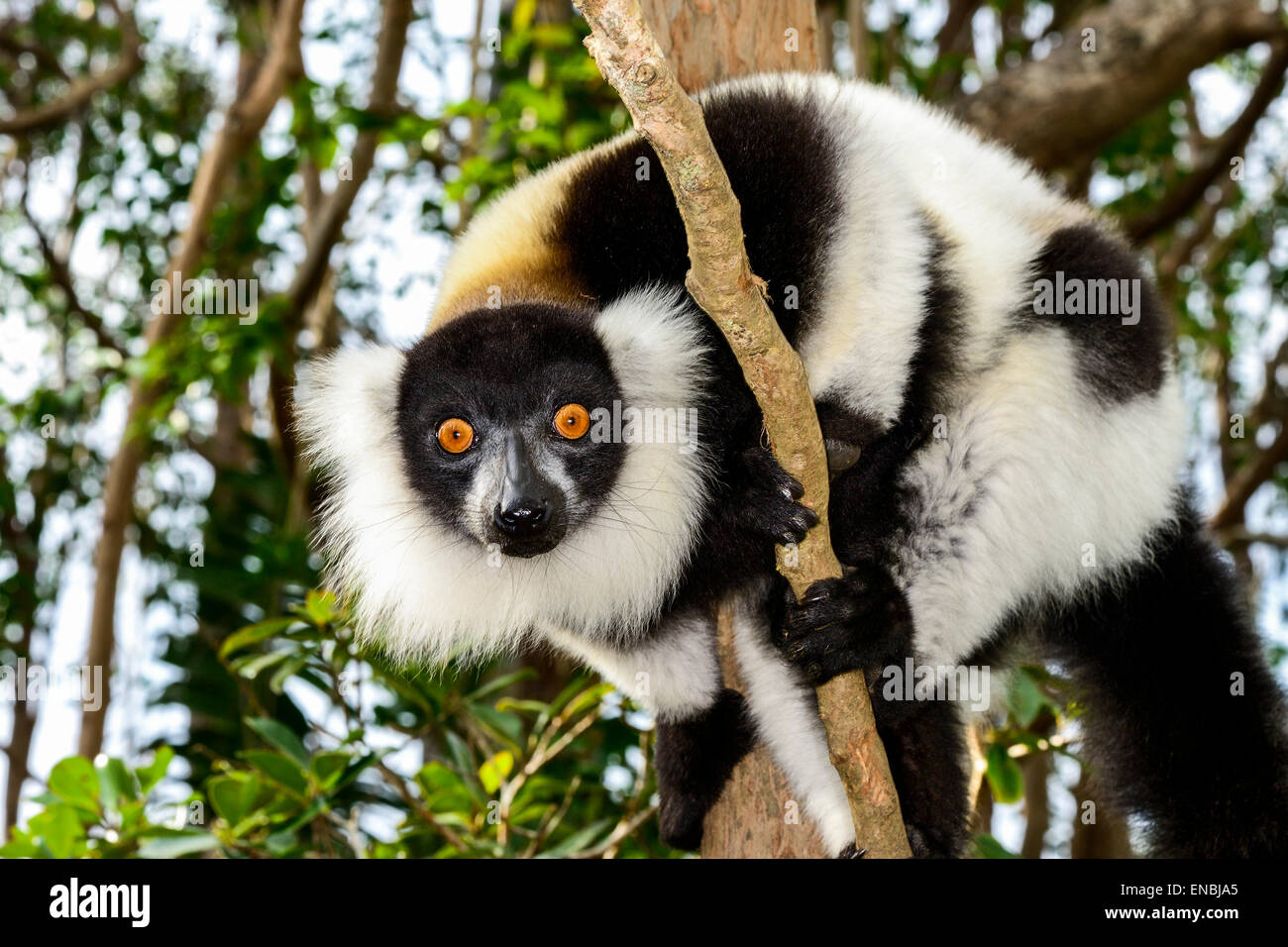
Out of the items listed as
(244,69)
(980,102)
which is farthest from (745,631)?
(244,69)

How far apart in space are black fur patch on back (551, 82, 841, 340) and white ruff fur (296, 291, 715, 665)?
0.14 meters

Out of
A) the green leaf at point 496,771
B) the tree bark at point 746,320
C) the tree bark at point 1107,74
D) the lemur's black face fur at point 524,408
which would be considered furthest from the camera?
the tree bark at point 1107,74

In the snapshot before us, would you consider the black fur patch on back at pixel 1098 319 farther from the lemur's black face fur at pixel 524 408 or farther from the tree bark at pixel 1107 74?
the tree bark at pixel 1107 74

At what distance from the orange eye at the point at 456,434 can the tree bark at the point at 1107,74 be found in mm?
3426

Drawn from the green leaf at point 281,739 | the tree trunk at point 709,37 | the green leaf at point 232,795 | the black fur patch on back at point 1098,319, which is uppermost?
the tree trunk at point 709,37

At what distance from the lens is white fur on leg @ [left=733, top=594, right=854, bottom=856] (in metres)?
3.08

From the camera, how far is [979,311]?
110 inches

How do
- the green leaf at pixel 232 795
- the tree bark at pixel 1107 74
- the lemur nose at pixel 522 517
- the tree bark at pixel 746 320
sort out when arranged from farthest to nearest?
the tree bark at pixel 1107 74 < the green leaf at pixel 232 795 < the lemur nose at pixel 522 517 < the tree bark at pixel 746 320

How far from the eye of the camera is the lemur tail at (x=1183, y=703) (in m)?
2.93

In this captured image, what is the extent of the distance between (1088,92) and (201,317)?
160 inches

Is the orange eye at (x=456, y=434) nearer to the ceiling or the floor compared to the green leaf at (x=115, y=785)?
nearer to the ceiling

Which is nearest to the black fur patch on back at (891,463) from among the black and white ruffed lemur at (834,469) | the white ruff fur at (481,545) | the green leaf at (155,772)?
the black and white ruffed lemur at (834,469)

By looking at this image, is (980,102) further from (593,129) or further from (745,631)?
(745,631)

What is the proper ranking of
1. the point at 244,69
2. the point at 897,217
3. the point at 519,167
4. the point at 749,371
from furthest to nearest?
the point at 244,69
the point at 519,167
the point at 897,217
the point at 749,371
